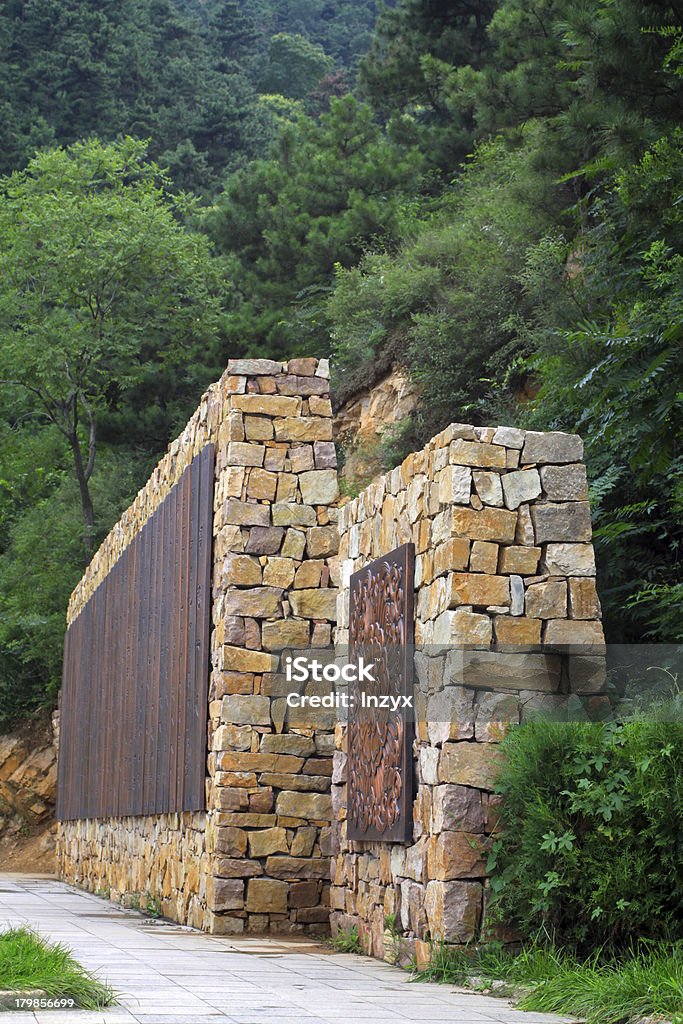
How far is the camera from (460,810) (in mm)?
5957

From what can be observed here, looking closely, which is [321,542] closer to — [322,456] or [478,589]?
[322,456]

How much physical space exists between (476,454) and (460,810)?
5.72ft

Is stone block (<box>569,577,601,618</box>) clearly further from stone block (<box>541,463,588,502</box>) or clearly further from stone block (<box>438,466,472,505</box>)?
stone block (<box>438,466,472,505</box>)

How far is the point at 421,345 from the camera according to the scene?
1506 centimetres

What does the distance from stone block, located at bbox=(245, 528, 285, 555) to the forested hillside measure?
2.25 m

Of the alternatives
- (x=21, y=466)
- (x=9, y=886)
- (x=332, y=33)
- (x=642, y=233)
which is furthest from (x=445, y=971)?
(x=332, y=33)

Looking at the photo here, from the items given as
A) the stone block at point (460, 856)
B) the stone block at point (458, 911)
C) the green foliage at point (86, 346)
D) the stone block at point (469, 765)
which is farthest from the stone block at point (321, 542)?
the green foliage at point (86, 346)

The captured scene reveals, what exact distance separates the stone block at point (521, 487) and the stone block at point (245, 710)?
303 cm

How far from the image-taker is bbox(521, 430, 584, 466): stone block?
6.51 metres

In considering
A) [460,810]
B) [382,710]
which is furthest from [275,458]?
[460,810]

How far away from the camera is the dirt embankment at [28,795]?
65.1 ft

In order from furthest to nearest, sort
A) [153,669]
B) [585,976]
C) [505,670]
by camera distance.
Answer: [153,669] → [505,670] → [585,976]

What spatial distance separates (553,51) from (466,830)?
968cm

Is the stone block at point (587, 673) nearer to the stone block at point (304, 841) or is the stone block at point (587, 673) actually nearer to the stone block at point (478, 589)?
the stone block at point (478, 589)
